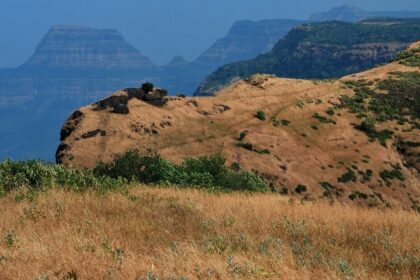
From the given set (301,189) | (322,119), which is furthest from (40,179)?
(322,119)

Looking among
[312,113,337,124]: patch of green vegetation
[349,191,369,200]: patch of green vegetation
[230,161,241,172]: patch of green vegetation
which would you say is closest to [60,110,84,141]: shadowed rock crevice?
[230,161,241,172]: patch of green vegetation

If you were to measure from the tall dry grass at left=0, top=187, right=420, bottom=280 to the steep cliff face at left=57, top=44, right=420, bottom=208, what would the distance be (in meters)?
29.7

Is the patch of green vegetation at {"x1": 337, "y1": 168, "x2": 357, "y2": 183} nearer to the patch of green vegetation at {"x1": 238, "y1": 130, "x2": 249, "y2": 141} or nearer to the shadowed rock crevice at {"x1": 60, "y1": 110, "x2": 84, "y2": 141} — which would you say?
the patch of green vegetation at {"x1": 238, "y1": 130, "x2": 249, "y2": 141}

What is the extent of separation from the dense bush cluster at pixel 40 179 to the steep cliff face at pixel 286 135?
2501 cm

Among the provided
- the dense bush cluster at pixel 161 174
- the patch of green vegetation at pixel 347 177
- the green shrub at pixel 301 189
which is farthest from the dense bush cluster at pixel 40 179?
the patch of green vegetation at pixel 347 177

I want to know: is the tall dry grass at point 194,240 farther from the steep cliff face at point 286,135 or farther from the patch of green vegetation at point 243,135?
the patch of green vegetation at point 243,135

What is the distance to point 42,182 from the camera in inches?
629

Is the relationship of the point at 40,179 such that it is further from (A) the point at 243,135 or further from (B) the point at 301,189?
(A) the point at 243,135

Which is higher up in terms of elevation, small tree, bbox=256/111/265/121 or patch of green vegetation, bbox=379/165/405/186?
small tree, bbox=256/111/265/121

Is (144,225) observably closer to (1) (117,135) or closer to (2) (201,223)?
(2) (201,223)

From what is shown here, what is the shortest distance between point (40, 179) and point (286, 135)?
45.1m

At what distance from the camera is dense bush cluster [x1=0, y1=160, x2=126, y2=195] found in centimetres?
1550

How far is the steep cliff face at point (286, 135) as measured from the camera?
48.0 metres

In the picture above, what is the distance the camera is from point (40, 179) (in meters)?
16.4
